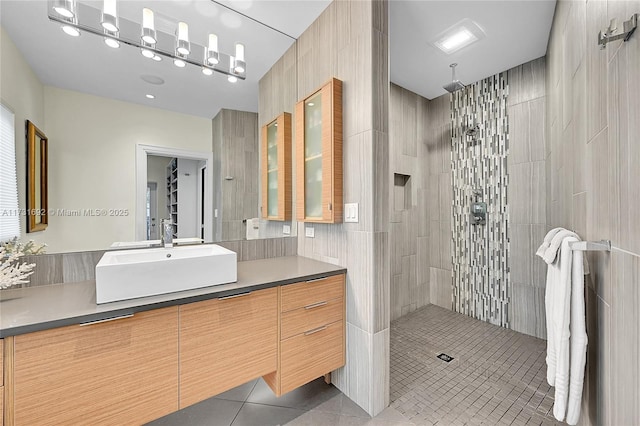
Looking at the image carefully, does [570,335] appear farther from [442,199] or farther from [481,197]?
[442,199]

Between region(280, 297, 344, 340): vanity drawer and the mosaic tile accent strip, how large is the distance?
2093mm

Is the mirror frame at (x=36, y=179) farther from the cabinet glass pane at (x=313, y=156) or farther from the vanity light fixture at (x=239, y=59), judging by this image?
the cabinet glass pane at (x=313, y=156)

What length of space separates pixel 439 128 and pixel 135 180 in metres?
3.33

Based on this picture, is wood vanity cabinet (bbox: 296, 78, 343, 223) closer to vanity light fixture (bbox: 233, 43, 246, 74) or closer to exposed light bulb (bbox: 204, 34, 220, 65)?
vanity light fixture (bbox: 233, 43, 246, 74)

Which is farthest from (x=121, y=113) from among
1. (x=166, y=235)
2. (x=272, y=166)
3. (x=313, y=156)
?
(x=313, y=156)

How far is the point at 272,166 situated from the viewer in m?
2.18

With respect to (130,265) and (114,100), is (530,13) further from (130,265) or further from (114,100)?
(130,265)

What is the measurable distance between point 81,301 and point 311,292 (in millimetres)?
1075

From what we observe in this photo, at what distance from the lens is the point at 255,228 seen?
6.79 feet

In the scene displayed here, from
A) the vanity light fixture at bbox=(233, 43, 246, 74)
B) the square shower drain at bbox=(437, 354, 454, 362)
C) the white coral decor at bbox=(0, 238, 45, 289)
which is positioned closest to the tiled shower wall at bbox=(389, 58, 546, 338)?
the square shower drain at bbox=(437, 354, 454, 362)

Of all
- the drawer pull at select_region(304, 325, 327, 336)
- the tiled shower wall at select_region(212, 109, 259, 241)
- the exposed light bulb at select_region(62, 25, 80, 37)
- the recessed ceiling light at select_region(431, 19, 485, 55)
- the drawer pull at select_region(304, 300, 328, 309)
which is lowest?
the drawer pull at select_region(304, 325, 327, 336)

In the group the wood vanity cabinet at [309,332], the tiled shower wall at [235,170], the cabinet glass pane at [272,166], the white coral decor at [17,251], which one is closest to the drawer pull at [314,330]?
the wood vanity cabinet at [309,332]

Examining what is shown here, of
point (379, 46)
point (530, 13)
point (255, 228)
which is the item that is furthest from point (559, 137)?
point (255, 228)

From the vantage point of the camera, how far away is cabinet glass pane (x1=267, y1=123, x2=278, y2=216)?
7.09 feet
